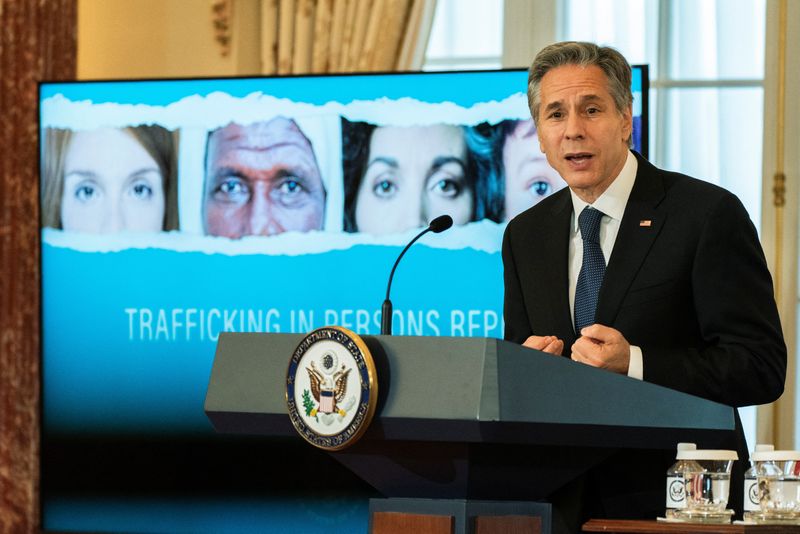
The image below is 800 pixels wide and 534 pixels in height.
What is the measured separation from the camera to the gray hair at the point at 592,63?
204 centimetres

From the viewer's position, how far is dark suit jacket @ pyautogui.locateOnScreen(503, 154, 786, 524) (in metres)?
1.82

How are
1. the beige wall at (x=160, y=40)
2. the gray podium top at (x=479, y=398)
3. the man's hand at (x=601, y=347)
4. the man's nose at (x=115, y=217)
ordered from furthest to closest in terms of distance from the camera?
the beige wall at (x=160, y=40) < the man's nose at (x=115, y=217) < the man's hand at (x=601, y=347) < the gray podium top at (x=479, y=398)

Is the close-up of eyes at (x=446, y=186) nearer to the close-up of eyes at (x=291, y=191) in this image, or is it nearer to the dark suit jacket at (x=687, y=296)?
the close-up of eyes at (x=291, y=191)

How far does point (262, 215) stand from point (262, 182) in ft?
0.37

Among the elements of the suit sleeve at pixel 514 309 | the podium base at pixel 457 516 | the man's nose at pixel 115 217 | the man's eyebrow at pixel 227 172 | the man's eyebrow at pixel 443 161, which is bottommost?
the podium base at pixel 457 516

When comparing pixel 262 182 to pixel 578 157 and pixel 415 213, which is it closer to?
pixel 415 213

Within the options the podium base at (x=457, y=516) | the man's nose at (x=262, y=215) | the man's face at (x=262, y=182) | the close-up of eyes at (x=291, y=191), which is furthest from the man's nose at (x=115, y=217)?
the podium base at (x=457, y=516)

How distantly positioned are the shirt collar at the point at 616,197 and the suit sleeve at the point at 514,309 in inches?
5.3

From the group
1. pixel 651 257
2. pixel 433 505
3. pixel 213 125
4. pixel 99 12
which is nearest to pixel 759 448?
pixel 651 257

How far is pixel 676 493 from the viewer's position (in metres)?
1.66

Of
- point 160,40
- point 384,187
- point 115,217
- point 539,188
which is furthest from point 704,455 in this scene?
point 160,40

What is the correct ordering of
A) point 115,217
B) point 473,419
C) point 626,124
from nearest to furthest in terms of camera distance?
1. point 473,419
2. point 626,124
3. point 115,217

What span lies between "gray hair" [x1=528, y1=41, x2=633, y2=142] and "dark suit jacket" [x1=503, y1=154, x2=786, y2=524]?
0.14 m

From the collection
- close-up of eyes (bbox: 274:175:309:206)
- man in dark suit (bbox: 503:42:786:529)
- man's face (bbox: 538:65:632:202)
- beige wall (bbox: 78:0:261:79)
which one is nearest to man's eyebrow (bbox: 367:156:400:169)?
close-up of eyes (bbox: 274:175:309:206)
